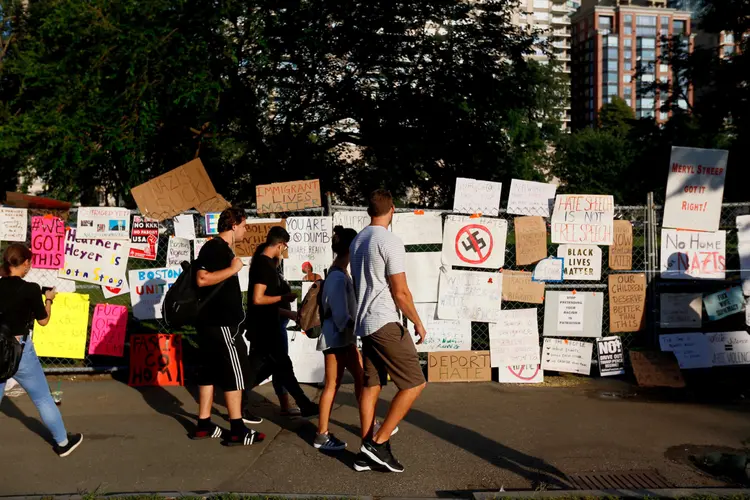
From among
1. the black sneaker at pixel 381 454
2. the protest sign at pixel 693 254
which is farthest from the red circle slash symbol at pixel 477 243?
the black sneaker at pixel 381 454

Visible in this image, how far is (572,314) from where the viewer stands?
7918mm

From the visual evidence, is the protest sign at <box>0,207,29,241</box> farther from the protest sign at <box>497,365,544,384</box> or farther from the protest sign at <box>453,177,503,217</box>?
the protest sign at <box>497,365,544,384</box>

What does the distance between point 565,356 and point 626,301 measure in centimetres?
84

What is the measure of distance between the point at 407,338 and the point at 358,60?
13.0 meters

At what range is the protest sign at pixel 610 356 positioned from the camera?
799 cm

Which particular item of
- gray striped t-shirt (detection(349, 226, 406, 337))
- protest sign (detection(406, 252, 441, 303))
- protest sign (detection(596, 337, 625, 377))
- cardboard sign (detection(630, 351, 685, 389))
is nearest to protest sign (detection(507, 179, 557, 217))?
protest sign (detection(406, 252, 441, 303))

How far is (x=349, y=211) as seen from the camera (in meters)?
7.95

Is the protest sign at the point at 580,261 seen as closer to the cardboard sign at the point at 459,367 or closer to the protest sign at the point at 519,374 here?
the protest sign at the point at 519,374

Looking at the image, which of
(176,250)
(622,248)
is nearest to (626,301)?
(622,248)

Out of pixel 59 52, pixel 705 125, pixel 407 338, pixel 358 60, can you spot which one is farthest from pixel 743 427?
pixel 705 125

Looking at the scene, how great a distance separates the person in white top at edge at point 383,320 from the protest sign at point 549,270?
3018 millimetres

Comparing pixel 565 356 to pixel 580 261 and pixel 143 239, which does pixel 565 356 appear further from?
pixel 143 239

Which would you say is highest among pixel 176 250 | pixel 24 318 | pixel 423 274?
pixel 176 250

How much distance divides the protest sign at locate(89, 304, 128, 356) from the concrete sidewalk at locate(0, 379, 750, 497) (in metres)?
0.56
